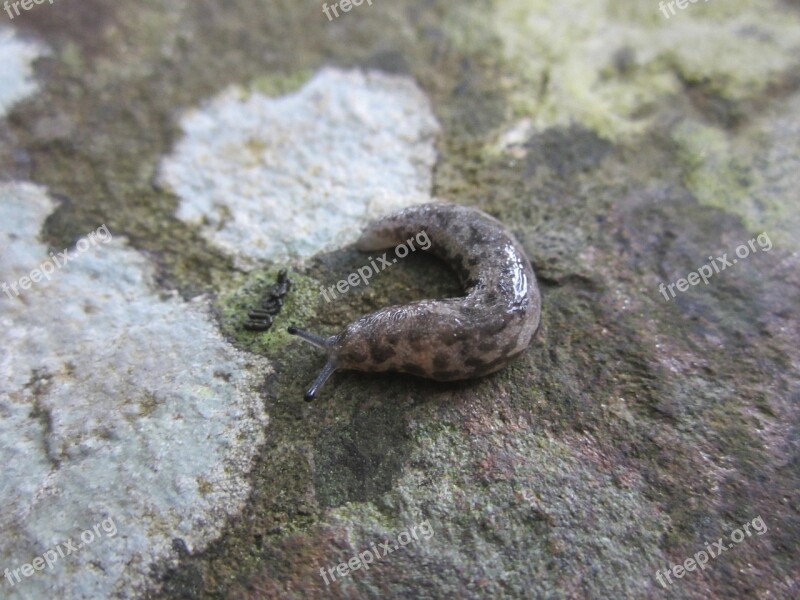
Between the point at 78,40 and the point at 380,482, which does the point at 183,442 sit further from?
the point at 78,40

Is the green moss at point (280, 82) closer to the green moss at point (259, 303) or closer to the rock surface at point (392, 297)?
the rock surface at point (392, 297)

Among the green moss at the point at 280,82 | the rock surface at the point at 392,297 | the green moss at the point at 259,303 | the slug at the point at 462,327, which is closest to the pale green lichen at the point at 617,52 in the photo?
the rock surface at the point at 392,297

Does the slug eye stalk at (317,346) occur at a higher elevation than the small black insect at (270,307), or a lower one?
lower

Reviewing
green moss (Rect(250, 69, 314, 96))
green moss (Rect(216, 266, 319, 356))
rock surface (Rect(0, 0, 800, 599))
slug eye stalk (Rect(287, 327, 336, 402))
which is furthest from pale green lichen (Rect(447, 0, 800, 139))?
slug eye stalk (Rect(287, 327, 336, 402))

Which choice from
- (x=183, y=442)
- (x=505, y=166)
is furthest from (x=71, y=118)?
(x=505, y=166)

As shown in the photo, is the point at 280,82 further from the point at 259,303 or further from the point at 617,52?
the point at 617,52

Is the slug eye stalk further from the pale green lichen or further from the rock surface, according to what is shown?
the pale green lichen
